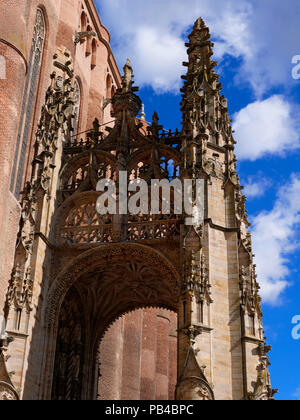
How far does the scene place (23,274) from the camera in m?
19.5

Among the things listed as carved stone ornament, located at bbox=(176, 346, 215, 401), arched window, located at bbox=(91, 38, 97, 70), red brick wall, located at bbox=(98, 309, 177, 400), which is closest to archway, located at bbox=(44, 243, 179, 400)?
carved stone ornament, located at bbox=(176, 346, 215, 401)

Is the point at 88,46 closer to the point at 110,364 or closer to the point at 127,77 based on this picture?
the point at 127,77

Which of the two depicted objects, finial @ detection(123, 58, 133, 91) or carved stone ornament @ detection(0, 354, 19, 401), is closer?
carved stone ornament @ detection(0, 354, 19, 401)

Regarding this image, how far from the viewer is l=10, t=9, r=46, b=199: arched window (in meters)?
22.0

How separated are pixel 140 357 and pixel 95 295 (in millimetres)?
9894

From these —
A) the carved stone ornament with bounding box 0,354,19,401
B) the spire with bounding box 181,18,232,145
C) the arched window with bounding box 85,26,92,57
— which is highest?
the arched window with bounding box 85,26,92,57

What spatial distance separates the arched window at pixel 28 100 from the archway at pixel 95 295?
11.4ft

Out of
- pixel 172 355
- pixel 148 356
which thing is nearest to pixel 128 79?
pixel 148 356

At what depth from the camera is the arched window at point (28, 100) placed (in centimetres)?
2198

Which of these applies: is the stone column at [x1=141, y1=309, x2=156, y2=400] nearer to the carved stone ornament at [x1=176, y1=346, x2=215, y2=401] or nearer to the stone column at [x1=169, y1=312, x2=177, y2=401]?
the stone column at [x1=169, y1=312, x2=177, y2=401]

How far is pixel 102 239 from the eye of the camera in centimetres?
2130

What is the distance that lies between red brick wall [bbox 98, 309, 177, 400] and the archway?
4455mm

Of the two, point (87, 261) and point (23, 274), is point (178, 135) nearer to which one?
point (87, 261)
